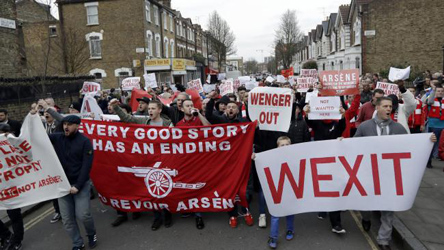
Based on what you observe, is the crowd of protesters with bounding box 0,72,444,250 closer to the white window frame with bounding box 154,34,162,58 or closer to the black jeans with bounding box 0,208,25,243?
the black jeans with bounding box 0,208,25,243

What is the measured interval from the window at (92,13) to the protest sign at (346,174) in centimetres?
2828

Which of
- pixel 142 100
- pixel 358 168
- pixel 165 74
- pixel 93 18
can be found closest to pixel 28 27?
pixel 93 18

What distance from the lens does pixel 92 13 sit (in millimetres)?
28906

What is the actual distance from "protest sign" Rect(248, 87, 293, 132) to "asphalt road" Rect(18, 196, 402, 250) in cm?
156

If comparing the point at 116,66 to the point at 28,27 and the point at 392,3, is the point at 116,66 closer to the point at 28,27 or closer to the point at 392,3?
the point at 28,27

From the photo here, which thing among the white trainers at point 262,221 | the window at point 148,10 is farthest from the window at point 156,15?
the white trainers at point 262,221

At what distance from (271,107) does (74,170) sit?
296 centimetres

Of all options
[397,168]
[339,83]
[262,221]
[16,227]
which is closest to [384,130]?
[397,168]

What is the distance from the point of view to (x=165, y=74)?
34031 mm

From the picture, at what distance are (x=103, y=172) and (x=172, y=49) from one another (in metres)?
33.9

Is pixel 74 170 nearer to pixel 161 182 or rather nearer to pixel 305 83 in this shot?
pixel 161 182

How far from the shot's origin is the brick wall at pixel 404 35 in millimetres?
25922

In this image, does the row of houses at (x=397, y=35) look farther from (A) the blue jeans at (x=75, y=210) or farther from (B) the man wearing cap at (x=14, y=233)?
(B) the man wearing cap at (x=14, y=233)

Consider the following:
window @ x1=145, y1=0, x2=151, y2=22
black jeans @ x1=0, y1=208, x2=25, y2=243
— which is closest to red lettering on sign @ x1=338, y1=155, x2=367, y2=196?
black jeans @ x1=0, y1=208, x2=25, y2=243
